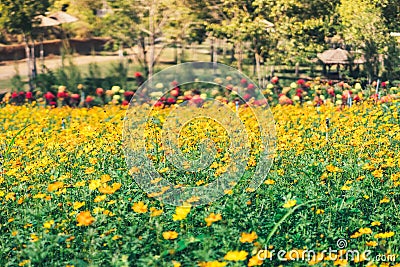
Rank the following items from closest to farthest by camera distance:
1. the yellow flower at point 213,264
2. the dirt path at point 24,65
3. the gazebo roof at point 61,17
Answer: the yellow flower at point 213,264
the gazebo roof at point 61,17
the dirt path at point 24,65

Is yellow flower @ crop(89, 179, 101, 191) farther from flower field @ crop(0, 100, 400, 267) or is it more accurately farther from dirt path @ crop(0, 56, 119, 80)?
dirt path @ crop(0, 56, 119, 80)

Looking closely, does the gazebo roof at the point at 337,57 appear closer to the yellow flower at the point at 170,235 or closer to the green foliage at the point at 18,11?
the green foliage at the point at 18,11

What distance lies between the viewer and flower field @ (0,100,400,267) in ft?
9.69

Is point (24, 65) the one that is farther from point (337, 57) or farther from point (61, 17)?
point (337, 57)

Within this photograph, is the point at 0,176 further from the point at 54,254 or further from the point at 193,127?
the point at 193,127

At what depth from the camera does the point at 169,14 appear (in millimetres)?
15469

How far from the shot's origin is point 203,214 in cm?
331

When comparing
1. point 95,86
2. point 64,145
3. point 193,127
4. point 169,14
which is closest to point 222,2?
point 169,14

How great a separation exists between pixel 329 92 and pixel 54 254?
8330 millimetres

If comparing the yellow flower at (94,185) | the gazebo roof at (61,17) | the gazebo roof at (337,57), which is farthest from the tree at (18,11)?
the yellow flower at (94,185)

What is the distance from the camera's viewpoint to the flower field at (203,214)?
9.69 feet

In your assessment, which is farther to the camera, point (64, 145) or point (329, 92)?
point (329, 92)

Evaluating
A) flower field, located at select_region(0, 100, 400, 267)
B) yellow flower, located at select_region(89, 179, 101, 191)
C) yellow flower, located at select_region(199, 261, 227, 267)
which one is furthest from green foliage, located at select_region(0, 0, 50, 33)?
yellow flower, located at select_region(199, 261, 227, 267)

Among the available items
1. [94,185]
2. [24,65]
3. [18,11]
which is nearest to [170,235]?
[94,185]
